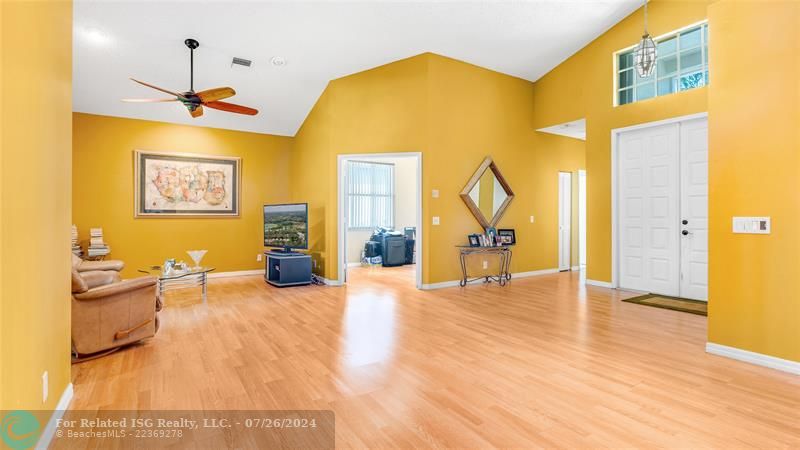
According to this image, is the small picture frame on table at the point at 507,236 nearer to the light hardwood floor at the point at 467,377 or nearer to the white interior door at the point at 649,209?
the white interior door at the point at 649,209

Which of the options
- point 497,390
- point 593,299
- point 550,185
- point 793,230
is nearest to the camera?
point 497,390

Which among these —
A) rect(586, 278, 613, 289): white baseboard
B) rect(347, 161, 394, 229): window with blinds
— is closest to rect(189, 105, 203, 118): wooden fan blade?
rect(347, 161, 394, 229): window with blinds

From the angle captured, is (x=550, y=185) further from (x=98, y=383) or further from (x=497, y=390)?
(x=98, y=383)

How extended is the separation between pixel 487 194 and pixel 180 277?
195 inches

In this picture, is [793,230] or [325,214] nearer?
[793,230]

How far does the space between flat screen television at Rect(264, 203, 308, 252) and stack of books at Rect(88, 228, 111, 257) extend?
2486 mm

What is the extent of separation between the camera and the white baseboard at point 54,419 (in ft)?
6.07

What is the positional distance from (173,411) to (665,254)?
6.18 metres

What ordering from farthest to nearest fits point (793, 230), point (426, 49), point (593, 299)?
point (426, 49) < point (593, 299) < point (793, 230)

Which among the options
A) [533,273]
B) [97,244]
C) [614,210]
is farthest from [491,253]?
[97,244]

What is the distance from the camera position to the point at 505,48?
20.0ft

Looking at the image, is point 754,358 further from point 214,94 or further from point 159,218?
point 159,218

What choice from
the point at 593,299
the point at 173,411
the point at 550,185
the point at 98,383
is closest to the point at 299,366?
the point at 173,411

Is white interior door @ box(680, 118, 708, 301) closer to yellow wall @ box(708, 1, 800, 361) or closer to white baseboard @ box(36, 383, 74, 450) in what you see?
yellow wall @ box(708, 1, 800, 361)
